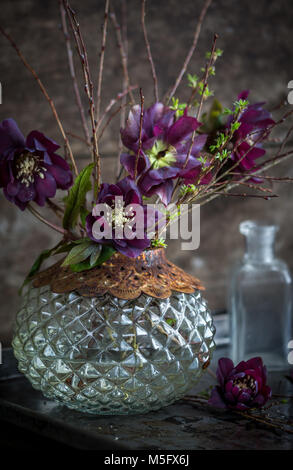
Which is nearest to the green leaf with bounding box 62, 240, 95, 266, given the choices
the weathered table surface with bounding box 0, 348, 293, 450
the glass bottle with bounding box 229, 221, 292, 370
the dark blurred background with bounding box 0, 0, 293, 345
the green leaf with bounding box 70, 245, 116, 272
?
the green leaf with bounding box 70, 245, 116, 272

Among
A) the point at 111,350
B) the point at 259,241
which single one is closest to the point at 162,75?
the point at 259,241

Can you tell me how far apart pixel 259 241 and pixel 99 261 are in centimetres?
35

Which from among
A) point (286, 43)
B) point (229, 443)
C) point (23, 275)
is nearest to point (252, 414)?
point (229, 443)

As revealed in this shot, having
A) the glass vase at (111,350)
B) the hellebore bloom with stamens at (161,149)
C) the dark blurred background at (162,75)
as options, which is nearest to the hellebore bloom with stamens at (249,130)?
the hellebore bloom with stamens at (161,149)

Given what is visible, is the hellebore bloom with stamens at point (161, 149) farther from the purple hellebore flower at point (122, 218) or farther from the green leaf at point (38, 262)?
the green leaf at point (38, 262)

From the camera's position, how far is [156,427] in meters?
0.59

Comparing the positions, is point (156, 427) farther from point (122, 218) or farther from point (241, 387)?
point (122, 218)

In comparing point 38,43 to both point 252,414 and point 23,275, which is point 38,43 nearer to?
point 23,275

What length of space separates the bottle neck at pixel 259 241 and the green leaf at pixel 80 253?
339 millimetres

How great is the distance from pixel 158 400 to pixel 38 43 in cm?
68

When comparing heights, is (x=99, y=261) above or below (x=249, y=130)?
below

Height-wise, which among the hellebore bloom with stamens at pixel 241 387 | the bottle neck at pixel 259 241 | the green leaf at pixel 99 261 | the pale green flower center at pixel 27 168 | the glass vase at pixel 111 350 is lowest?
the hellebore bloom with stamens at pixel 241 387

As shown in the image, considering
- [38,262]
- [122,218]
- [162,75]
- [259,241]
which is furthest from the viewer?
[162,75]

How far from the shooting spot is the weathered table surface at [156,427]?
0.53 metres
